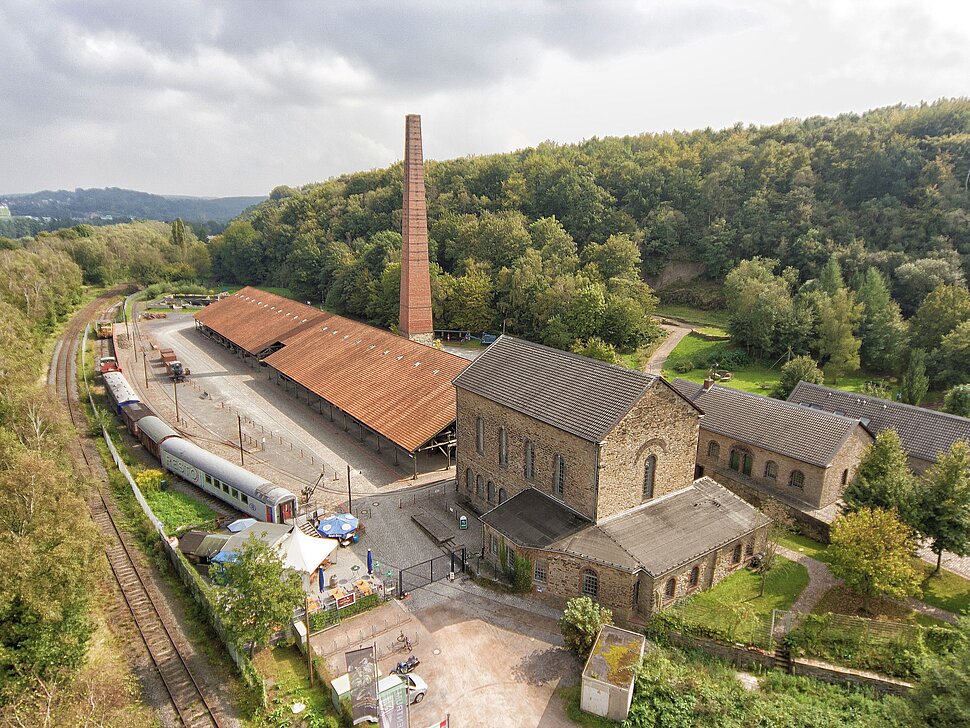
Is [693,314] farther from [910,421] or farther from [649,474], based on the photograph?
[649,474]

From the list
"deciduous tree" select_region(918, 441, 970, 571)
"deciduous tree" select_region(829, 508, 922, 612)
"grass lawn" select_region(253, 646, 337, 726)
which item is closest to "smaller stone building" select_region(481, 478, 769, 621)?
"deciduous tree" select_region(829, 508, 922, 612)

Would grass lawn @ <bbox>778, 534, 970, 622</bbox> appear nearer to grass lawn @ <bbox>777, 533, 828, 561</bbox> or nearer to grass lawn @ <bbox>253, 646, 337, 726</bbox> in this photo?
grass lawn @ <bbox>777, 533, 828, 561</bbox>

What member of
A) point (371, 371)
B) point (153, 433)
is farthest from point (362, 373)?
point (153, 433)

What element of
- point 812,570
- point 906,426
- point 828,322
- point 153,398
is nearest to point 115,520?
point 153,398

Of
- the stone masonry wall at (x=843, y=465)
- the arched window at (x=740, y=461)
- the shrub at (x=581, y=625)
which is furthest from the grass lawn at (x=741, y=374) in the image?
the shrub at (x=581, y=625)

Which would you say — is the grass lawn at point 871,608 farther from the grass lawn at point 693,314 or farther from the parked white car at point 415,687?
the grass lawn at point 693,314

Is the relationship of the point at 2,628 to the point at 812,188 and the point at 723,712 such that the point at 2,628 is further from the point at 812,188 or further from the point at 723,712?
the point at 812,188

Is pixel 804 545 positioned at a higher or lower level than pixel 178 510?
higher
